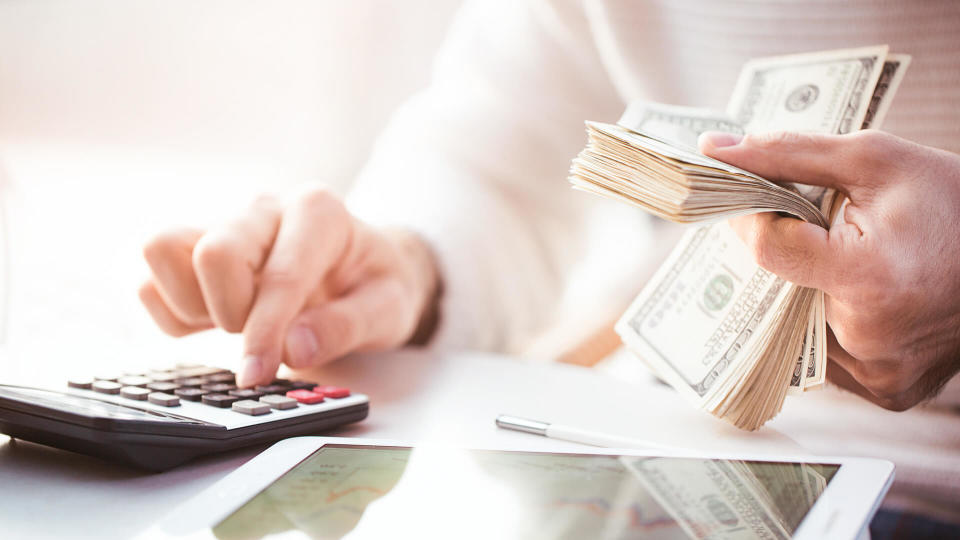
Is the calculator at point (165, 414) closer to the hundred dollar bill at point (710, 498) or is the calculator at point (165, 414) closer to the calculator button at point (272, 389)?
the calculator button at point (272, 389)

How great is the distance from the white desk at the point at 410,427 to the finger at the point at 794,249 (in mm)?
118

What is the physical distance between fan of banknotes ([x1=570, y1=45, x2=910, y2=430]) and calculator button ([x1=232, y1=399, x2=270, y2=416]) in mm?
198

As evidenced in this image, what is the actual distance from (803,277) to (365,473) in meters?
0.24

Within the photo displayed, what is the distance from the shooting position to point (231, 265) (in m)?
0.50

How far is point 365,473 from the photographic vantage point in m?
0.32

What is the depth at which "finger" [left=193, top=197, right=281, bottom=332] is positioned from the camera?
19.6 inches

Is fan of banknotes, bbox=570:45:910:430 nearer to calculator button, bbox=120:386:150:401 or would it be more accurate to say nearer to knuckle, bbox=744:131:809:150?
knuckle, bbox=744:131:809:150

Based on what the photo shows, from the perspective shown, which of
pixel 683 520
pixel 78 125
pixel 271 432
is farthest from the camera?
pixel 78 125

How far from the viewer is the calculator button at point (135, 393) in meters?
0.38

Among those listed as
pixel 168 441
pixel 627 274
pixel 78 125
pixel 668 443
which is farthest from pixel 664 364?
pixel 78 125

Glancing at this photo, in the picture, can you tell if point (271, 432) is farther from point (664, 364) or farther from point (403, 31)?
point (403, 31)

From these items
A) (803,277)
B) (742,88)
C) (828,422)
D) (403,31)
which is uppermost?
(403,31)

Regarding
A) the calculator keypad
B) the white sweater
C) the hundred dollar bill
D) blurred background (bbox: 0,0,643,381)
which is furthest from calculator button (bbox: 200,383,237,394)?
blurred background (bbox: 0,0,643,381)

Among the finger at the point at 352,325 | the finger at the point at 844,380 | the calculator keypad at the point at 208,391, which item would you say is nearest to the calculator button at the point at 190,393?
the calculator keypad at the point at 208,391
